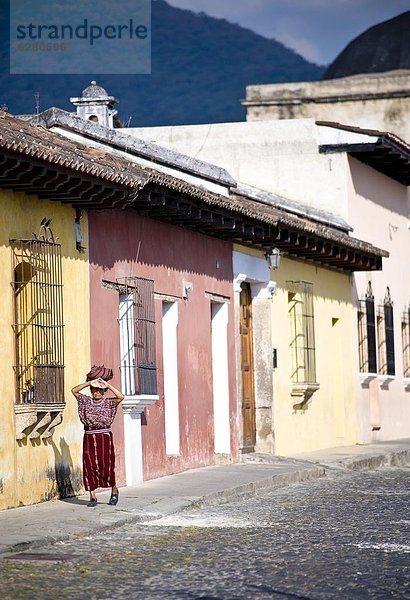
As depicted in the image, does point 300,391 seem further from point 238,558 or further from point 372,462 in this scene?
point 238,558

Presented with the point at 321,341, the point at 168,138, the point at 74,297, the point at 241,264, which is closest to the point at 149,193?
the point at 74,297

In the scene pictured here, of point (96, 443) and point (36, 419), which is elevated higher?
point (36, 419)

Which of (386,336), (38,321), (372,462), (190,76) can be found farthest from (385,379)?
(190,76)

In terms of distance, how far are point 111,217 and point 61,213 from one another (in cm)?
132

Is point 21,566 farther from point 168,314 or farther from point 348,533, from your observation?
point 168,314

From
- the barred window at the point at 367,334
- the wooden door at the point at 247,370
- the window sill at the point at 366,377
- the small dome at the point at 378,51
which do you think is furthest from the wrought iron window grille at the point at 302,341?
the small dome at the point at 378,51

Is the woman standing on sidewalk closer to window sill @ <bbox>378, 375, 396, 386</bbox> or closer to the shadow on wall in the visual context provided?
the shadow on wall

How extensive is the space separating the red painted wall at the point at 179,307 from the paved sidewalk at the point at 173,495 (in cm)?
46

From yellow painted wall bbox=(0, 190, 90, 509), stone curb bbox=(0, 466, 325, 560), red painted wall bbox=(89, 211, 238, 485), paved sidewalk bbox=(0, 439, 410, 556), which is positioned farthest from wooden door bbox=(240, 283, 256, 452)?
yellow painted wall bbox=(0, 190, 90, 509)

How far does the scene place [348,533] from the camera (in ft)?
40.9

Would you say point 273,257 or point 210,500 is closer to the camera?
point 210,500

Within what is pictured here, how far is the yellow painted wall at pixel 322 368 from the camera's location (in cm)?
2341

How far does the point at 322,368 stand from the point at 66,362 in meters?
10.6

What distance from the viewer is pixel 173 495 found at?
1555 cm
